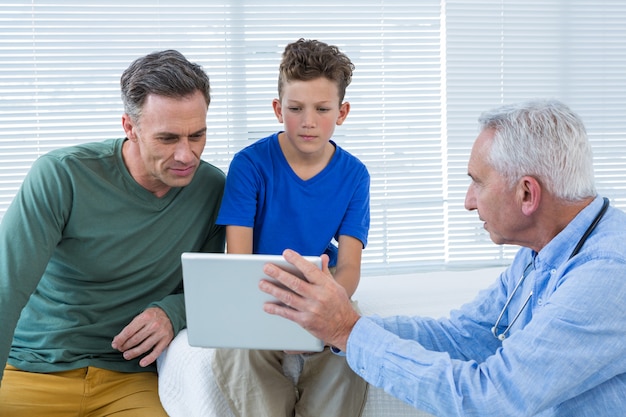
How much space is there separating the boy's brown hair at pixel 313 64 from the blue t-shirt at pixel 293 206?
214 mm

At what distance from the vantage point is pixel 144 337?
6.42 feet

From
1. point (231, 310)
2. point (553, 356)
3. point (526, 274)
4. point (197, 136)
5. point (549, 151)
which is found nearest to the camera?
point (553, 356)

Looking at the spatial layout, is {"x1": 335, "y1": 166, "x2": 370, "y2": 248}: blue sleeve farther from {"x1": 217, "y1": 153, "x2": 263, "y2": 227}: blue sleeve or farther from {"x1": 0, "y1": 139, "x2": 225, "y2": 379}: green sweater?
{"x1": 0, "y1": 139, "x2": 225, "y2": 379}: green sweater

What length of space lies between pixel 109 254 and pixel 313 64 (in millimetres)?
757

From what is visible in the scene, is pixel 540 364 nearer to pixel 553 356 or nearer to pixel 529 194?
pixel 553 356

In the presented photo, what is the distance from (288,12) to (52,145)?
124cm

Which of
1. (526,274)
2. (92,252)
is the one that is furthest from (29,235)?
(526,274)

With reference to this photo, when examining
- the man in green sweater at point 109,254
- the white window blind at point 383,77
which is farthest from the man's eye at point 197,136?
the white window blind at point 383,77

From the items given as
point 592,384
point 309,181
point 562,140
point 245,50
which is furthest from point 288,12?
point 592,384

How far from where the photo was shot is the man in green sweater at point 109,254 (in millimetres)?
1948

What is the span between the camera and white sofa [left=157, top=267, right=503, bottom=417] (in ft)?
5.82

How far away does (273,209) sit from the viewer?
88.2 inches

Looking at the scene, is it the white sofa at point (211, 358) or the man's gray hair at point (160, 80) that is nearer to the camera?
the white sofa at point (211, 358)

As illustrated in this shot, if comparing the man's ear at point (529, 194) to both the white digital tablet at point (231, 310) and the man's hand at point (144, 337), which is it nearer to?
the white digital tablet at point (231, 310)
